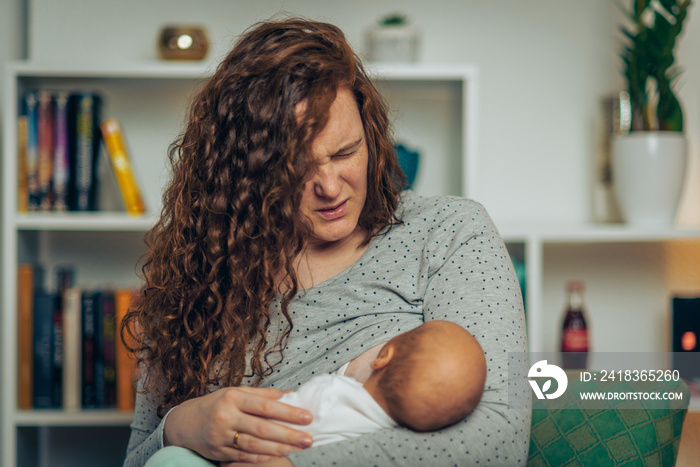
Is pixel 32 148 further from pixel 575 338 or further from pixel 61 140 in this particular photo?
pixel 575 338

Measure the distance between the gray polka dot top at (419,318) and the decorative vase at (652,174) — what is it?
0.95 meters

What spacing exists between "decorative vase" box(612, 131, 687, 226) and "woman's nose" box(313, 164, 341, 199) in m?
1.18

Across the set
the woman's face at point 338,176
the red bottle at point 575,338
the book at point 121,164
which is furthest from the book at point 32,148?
the red bottle at point 575,338

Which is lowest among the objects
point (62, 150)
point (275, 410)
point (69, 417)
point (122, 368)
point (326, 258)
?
point (69, 417)

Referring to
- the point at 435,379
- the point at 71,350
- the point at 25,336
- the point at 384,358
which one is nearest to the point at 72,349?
the point at 71,350

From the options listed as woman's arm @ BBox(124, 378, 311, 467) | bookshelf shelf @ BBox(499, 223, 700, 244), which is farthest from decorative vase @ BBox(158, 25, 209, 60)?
woman's arm @ BBox(124, 378, 311, 467)

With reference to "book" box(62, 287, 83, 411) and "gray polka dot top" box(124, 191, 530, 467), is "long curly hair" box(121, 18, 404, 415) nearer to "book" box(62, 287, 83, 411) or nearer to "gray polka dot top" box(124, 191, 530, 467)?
"gray polka dot top" box(124, 191, 530, 467)

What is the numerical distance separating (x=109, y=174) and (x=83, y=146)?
0.29 metres

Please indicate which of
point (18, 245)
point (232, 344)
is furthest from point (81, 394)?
point (232, 344)

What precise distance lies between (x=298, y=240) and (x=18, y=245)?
44.4 inches

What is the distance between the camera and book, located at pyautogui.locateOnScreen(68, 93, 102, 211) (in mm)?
1811

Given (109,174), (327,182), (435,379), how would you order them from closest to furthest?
(435,379) < (327,182) < (109,174)

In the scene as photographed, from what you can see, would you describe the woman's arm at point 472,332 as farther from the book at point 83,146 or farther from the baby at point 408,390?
the book at point 83,146

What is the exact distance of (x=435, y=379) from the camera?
0.83 metres
